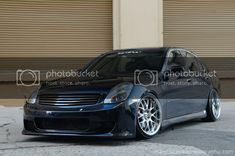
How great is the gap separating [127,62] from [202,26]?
6.59 metres

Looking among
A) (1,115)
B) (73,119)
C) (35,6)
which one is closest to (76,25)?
(35,6)

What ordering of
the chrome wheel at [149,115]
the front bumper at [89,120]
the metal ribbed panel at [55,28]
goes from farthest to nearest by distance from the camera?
1. the metal ribbed panel at [55,28]
2. the chrome wheel at [149,115]
3. the front bumper at [89,120]

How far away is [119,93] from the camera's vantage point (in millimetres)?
7152

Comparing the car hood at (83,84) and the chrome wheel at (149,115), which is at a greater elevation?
the car hood at (83,84)

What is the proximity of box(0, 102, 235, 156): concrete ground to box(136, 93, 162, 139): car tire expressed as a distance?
13 centimetres

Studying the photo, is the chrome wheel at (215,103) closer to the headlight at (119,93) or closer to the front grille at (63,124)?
the headlight at (119,93)

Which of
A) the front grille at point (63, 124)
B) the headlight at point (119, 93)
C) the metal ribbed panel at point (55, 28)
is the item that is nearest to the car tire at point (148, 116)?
the headlight at point (119, 93)

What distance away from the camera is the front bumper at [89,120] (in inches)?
274

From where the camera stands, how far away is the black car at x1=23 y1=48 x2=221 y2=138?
7.02 m

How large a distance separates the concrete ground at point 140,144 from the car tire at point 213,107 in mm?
547

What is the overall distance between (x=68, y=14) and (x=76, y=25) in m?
0.37

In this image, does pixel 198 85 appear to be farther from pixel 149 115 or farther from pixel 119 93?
pixel 119 93

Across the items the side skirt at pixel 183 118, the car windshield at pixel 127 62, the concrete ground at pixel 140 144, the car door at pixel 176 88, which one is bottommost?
the concrete ground at pixel 140 144

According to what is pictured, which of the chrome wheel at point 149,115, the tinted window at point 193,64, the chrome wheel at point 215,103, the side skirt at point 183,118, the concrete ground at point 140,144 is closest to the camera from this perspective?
the concrete ground at point 140,144
